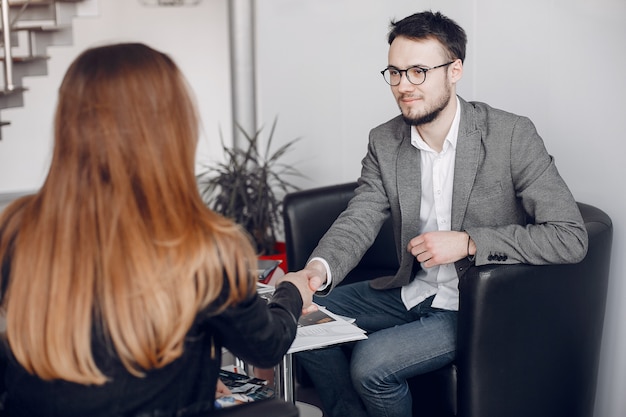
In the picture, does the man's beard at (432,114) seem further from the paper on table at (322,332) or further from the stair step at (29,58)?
the stair step at (29,58)

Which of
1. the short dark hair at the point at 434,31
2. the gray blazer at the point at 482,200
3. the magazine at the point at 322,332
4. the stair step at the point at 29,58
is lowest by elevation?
the magazine at the point at 322,332

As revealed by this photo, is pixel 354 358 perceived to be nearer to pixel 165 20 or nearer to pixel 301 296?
pixel 301 296

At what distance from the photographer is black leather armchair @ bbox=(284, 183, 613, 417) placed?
2.23 m

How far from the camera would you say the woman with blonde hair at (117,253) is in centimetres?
138

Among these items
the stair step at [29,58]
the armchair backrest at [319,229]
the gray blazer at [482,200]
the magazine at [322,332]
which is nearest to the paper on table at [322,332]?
the magazine at [322,332]

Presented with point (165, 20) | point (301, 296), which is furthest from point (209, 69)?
point (301, 296)

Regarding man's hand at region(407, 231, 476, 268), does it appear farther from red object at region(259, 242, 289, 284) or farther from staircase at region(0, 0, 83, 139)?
staircase at region(0, 0, 83, 139)

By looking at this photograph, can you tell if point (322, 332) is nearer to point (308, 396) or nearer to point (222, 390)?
point (222, 390)

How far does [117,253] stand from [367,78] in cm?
284

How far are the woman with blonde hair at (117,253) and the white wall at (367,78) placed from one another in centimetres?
25

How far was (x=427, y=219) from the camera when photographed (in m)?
2.68

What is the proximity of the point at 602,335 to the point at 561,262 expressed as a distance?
63cm

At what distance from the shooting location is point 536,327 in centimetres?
232

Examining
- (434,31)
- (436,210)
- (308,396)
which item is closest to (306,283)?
(436,210)
